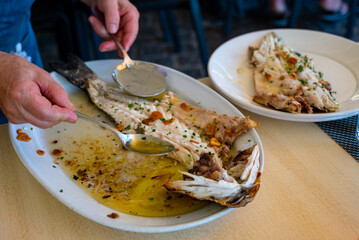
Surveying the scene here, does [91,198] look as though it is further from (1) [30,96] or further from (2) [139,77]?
(2) [139,77]

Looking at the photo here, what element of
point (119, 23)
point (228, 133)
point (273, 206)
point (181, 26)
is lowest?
point (181, 26)

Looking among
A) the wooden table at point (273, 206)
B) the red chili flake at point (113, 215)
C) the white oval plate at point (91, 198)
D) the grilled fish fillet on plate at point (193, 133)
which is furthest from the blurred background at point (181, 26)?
the red chili flake at point (113, 215)

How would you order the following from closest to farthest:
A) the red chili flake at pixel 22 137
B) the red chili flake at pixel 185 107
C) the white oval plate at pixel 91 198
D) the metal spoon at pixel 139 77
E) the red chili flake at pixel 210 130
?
the white oval plate at pixel 91 198 → the red chili flake at pixel 22 137 → the red chili flake at pixel 210 130 → the red chili flake at pixel 185 107 → the metal spoon at pixel 139 77

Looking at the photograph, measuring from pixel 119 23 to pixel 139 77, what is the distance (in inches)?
16.1

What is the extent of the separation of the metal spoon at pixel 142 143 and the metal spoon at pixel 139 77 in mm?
325

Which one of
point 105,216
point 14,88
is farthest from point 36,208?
point 14,88

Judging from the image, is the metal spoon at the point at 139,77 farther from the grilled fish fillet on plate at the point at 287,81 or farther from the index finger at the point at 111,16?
the grilled fish fillet on plate at the point at 287,81

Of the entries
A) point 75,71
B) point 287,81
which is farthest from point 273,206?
point 75,71

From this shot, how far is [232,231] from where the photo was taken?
106 centimetres

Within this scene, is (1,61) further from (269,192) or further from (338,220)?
(338,220)

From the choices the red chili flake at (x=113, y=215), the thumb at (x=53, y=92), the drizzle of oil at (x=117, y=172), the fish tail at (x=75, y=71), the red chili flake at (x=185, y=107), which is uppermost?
the thumb at (x=53, y=92)

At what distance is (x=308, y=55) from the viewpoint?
6.27ft

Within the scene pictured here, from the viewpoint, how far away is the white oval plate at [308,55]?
1.44 metres

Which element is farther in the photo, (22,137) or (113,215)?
(22,137)
